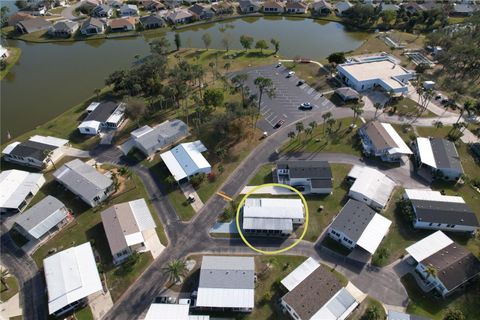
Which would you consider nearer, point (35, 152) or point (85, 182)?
point (85, 182)

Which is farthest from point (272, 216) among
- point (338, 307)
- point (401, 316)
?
point (401, 316)

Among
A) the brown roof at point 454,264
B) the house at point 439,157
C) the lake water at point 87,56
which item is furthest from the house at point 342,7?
the brown roof at point 454,264

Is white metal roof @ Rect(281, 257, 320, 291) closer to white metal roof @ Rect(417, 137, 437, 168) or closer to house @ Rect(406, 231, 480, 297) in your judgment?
house @ Rect(406, 231, 480, 297)

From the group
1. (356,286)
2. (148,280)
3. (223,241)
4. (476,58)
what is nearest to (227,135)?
(223,241)

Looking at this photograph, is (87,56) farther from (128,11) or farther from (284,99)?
(284,99)

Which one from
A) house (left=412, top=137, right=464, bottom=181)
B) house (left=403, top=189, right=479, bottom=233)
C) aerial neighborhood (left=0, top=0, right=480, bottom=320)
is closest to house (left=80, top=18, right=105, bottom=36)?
aerial neighborhood (left=0, top=0, right=480, bottom=320)

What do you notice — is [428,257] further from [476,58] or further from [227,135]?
[476,58]

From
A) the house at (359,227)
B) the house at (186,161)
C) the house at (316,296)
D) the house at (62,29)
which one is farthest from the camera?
the house at (62,29)

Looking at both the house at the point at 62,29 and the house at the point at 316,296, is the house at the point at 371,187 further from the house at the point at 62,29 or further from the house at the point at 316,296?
the house at the point at 62,29
